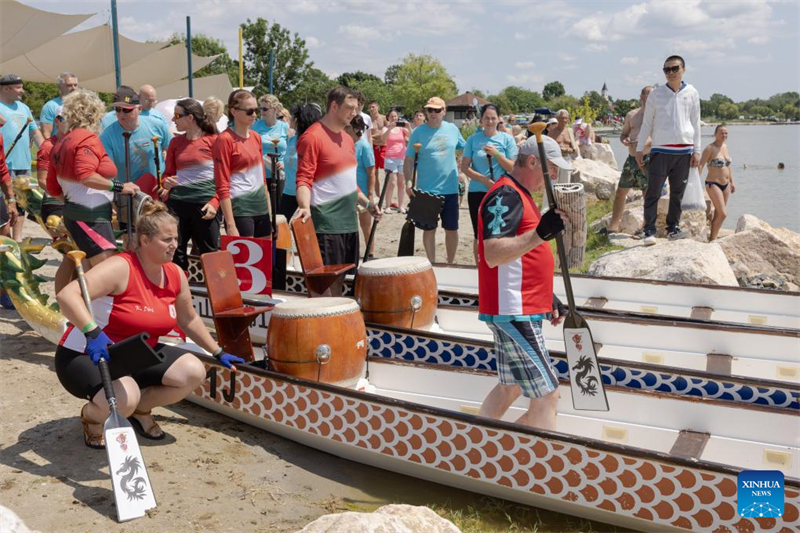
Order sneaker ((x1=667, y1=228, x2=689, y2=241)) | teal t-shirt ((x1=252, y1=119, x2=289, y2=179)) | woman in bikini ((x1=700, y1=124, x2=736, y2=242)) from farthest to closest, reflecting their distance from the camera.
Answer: woman in bikini ((x1=700, y1=124, x2=736, y2=242)), sneaker ((x1=667, y1=228, x2=689, y2=241)), teal t-shirt ((x1=252, y1=119, x2=289, y2=179))

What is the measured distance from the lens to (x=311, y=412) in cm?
480

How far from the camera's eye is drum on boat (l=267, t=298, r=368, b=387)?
4.96 m

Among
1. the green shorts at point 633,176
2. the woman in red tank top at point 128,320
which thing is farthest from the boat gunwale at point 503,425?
the green shorts at point 633,176

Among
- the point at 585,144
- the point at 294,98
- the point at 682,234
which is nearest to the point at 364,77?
the point at 294,98

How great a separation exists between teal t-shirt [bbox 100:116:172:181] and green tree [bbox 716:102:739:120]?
123 metres

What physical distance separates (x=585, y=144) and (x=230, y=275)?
1873cm

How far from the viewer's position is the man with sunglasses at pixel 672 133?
916 cm

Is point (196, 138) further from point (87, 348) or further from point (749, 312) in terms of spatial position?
point (749, 312)

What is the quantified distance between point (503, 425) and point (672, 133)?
20.6 feet

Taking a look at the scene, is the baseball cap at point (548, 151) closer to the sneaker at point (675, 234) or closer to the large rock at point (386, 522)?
the large rock at point (386, 522)

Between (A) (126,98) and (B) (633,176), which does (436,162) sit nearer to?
(A) (126,98)

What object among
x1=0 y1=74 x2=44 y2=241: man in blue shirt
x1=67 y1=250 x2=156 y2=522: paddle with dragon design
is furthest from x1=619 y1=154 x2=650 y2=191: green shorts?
x1=67 y1=250 x2=156 y2=522: paddle with dragon design

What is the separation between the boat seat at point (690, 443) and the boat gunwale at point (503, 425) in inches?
22.2

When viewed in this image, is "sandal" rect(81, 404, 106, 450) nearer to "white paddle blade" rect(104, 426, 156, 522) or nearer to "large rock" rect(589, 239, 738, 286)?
"white paddle blade" rect(104, 426, 156, 522)
